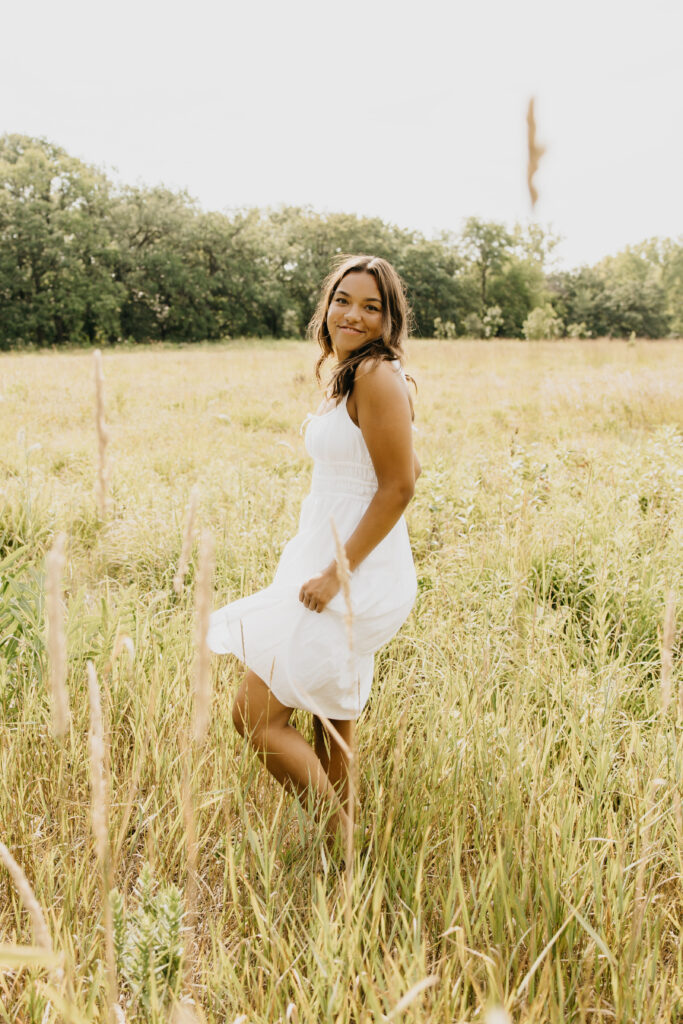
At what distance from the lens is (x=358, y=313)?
1956 mm

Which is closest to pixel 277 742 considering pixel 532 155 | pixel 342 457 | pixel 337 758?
pixel 337 758

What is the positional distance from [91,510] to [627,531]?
3227mm

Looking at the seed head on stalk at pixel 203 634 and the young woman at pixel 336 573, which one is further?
the young woman at pixel 336 573

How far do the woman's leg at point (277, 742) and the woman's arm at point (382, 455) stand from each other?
0.93 ft

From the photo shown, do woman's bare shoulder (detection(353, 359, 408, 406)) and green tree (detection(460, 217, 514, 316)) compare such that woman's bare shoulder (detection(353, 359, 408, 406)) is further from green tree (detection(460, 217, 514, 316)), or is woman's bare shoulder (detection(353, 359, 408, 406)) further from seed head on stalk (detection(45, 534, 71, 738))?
green tree (detection(460, 217, 514, 316))

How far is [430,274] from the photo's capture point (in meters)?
48.1

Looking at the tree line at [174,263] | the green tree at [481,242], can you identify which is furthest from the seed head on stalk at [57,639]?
the green tree at [481,242]

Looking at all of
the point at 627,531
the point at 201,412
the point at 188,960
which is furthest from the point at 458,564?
the point at 201,412

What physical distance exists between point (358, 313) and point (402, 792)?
134 cm

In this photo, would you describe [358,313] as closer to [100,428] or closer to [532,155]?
[532,155]

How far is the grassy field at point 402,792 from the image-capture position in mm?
1105

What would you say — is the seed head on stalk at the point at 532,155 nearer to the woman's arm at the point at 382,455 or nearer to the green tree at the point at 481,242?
the woman's arm at the point at 382,455

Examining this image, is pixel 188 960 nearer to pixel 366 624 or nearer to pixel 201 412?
pixel 366 624

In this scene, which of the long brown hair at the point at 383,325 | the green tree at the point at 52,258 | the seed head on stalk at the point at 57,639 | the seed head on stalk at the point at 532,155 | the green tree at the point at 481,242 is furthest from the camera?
the green tree at the point at 481,242
